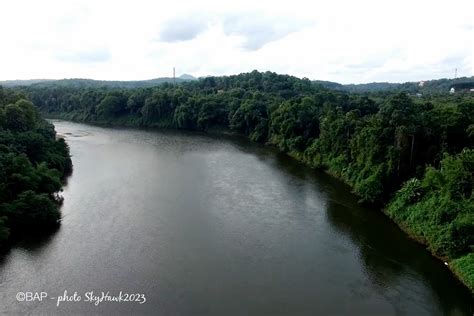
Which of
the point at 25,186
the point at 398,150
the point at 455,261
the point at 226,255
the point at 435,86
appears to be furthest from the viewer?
the point at 435,86

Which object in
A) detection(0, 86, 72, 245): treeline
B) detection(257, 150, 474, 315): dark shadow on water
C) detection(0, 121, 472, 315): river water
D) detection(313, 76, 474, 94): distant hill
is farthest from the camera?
detection(313, 76, 474, 94): distant hill

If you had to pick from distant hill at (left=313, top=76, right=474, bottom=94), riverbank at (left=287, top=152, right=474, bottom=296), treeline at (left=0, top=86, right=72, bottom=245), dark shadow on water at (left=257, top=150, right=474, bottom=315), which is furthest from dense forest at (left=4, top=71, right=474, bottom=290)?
distant hill at (left=313, top=76, right=474, bottom=94)

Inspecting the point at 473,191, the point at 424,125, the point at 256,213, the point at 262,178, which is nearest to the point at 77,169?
the point at 262,178

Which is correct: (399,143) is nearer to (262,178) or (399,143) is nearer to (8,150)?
(262,178)

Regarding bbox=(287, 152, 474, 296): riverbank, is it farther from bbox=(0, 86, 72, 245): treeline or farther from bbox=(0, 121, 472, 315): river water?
bbox=(0, 86, 72, 245): treeline

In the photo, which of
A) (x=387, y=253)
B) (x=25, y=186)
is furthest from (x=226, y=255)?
(x=25, y=186)

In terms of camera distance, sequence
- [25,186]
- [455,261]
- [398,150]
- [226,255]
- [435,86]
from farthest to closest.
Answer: [435,86]
[398,150]
[25,186]
[226,255]
[455,261]

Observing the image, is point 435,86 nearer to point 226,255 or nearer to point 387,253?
point 387,253

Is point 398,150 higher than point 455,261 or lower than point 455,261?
higher

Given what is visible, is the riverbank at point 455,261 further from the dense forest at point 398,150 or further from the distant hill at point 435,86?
the distant hill at point 435,86
